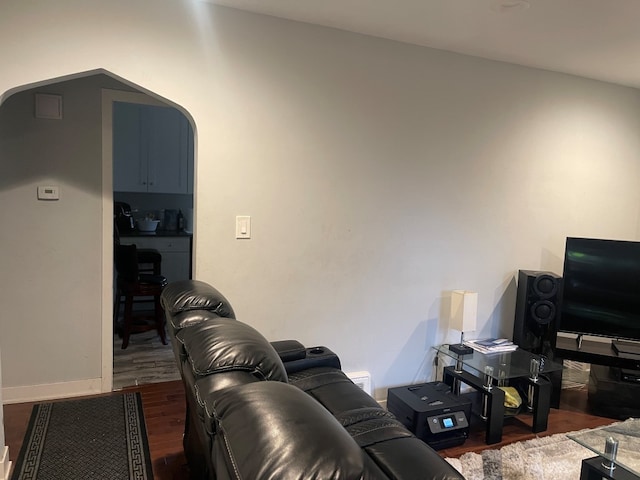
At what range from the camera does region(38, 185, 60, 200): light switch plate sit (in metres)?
3.11

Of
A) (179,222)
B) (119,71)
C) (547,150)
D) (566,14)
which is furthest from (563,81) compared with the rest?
(179,222)

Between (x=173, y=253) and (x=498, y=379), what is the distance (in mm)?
3754

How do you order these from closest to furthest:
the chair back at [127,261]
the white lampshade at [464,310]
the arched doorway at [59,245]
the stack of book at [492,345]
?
the arched doorway at [59,245] < the white lampshade at [464,310] < the stack of book at [492,345] < the chair back at [127,261]

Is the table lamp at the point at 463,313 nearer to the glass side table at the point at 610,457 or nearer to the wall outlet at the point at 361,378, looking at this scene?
the wall outlet at the point at 361,378

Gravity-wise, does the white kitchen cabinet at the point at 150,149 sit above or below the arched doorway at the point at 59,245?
above

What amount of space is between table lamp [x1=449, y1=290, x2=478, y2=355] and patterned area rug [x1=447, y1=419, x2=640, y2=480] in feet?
2.30

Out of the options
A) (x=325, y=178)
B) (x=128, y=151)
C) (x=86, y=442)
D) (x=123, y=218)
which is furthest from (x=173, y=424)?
(x=128, y=151)

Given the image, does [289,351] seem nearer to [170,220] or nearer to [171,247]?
[171,247]

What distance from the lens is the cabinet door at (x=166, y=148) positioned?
5.25 m

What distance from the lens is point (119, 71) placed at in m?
2.40

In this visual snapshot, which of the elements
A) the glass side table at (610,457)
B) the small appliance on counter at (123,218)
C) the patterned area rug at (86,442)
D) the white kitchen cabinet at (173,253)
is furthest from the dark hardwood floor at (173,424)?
the small appliance on counter at (123,218)

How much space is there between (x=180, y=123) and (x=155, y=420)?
353cm

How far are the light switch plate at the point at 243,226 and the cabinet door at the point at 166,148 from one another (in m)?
3.00

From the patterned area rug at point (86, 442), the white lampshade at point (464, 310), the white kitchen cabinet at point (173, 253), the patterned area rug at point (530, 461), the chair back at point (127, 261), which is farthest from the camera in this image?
the white kitchen cabinet at point (173, 253)
